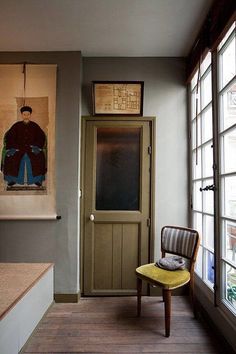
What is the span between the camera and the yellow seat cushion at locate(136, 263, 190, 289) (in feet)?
7.29

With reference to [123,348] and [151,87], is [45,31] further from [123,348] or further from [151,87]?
[123,348]

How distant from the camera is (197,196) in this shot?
2.86 metres

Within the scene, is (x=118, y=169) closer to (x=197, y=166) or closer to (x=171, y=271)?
(x=197, y=166)

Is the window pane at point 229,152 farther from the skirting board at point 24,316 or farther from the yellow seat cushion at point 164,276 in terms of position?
the skirting board at point 24,316

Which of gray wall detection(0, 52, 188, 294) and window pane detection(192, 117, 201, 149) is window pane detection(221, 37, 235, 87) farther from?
gray wall detection(0, 52, 188, 294)

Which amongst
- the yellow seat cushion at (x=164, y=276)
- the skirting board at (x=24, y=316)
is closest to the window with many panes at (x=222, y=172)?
the yellow seat cushion at (x=164, y=276)

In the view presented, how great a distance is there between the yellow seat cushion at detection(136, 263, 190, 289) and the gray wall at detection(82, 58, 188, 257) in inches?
28.0

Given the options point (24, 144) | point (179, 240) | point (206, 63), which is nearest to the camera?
point (206, 63)

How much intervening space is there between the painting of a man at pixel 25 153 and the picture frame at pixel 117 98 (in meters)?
0.70

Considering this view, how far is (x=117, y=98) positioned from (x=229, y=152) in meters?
1.45

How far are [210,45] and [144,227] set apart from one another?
186 centimetres

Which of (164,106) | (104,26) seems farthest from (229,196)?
(104,26)

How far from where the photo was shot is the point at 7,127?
9.55 ft

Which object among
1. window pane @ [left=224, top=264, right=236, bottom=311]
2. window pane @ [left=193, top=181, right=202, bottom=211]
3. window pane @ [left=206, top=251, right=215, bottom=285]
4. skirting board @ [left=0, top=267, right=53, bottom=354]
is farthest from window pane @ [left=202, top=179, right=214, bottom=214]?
skirting board @ [left=0, top=267, right=53, bottom=354]
